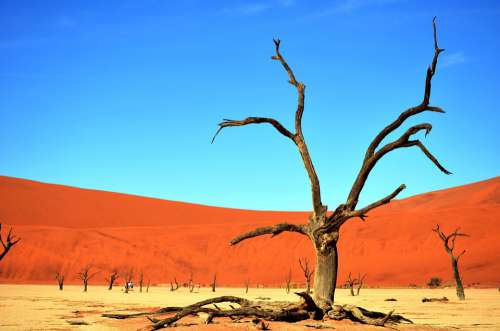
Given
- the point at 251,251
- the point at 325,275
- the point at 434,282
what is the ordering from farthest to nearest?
the point at 251,251, the point at 434,282, the point at 325,275

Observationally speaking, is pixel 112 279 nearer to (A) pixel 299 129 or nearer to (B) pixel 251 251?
(B) pixel 251 251

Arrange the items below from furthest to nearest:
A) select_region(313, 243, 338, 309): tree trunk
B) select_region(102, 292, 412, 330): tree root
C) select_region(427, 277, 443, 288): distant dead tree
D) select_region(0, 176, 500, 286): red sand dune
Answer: select_region(0, 176, 500, 286): red sand dune < select_region(427, 277, 443, 288): distant dead tree < select_region(313, 243, 338, 309): tree trunk < select_region(102, 292, 412, 330): tree root

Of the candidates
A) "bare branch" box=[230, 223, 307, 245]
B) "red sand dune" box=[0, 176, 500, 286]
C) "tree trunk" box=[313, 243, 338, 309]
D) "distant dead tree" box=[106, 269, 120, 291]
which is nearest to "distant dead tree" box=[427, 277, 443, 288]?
"red sand dune" box=[0, 176, 500, 286]

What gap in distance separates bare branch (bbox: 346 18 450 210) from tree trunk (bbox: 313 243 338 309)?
1.09 meters

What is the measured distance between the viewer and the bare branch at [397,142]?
413 inches

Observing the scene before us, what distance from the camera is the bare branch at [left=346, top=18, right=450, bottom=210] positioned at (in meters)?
10.5

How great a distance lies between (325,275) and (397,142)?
Answer: 3052mm

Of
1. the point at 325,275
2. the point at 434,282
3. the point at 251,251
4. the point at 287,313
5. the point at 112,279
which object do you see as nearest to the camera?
the point at 287,313

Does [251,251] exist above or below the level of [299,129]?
above

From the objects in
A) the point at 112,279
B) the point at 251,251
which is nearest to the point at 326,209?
the point at 112,279

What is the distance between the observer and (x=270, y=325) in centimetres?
1005

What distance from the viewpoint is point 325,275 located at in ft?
36.0

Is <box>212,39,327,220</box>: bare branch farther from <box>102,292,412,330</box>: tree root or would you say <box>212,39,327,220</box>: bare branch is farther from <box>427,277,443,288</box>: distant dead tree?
<box>427,277,443,288</box>: distant dead tree

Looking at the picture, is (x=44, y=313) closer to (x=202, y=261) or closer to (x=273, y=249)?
(x=202, y=261)
